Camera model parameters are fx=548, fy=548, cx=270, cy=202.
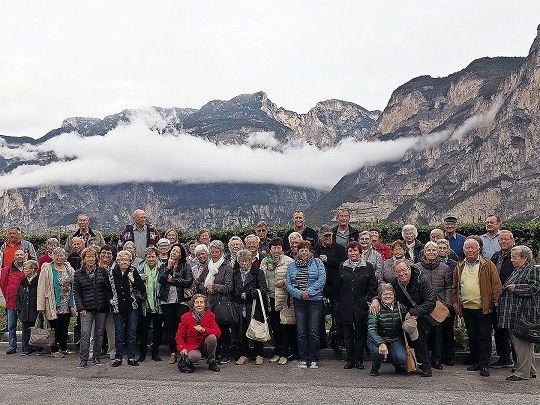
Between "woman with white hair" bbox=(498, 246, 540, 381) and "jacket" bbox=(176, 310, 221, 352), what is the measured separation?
420 centimetres

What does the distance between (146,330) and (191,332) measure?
1147 mm

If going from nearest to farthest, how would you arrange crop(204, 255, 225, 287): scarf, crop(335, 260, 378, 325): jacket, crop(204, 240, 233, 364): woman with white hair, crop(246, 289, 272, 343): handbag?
crop(335, 260, 378, 325): jacket → crop(246, 289, 272, 343): handbag → crop(204, 240, 233, 364): woman with white hair → crop(204, 255, 225, 287): scarf

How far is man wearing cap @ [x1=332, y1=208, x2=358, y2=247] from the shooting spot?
31.4 ft

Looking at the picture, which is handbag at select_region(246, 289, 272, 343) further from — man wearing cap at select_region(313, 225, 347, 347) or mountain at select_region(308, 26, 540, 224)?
mountain at select_region(308, 26, 540, 224)

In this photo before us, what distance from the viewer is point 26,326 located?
9.77m

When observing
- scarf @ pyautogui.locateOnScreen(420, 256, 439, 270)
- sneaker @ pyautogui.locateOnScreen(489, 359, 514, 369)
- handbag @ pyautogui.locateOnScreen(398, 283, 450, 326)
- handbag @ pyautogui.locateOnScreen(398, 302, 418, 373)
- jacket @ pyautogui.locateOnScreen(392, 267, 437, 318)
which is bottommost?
sneaker @ pyautogui.locateOnScreen(489, 359, 514, 369)

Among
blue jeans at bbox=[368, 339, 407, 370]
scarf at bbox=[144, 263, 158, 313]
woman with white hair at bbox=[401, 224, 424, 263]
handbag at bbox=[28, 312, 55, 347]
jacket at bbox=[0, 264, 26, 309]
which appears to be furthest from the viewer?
jacket at bbox=[0, 264, 26, 309]

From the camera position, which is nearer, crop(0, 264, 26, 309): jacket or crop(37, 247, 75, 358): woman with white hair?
crop(37, 247, 75, 358): woman with white hair

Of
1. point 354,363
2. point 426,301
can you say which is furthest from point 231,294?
point 426,301

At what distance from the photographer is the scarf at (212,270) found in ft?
29.0

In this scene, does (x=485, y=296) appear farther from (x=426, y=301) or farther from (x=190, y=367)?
(x=190, y=367)

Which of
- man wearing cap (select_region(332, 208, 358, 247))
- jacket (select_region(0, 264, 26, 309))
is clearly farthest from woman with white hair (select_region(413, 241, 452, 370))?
jacket (select_region(0, 264, 26, 309))

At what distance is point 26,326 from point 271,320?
14.6ft

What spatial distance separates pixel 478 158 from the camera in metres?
155
